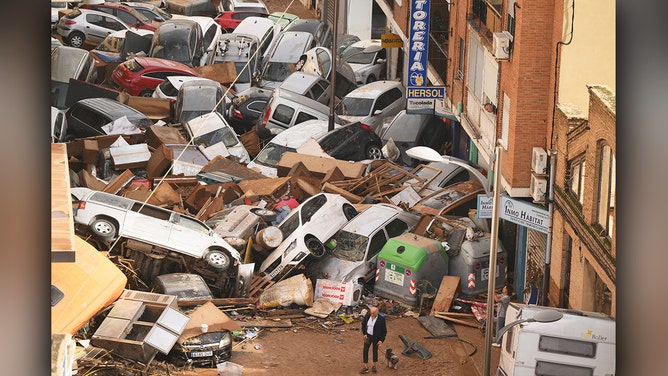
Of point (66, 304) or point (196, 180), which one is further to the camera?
point (196, 180)

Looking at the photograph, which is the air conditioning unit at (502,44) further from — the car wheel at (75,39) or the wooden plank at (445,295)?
the car wheel at (75,39)

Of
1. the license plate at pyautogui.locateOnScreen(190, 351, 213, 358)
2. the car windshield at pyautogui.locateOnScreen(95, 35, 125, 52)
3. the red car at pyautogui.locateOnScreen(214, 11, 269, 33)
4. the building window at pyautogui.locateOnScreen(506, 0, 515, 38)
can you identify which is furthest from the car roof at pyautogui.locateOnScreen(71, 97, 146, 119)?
the red car at pyautogui.locateOnScreen(214, 11, 269, 33)

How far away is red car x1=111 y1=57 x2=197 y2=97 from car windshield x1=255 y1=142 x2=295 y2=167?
7237 mm

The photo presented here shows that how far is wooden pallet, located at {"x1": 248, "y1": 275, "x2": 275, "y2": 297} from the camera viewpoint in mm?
24328

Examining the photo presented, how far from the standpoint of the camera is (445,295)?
24031mm

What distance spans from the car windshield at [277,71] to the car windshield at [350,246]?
55.0 feet

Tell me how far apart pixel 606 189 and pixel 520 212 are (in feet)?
9.97

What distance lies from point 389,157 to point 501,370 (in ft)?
43.0

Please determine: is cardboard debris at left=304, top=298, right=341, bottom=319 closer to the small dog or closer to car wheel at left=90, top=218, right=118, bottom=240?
the small dog
